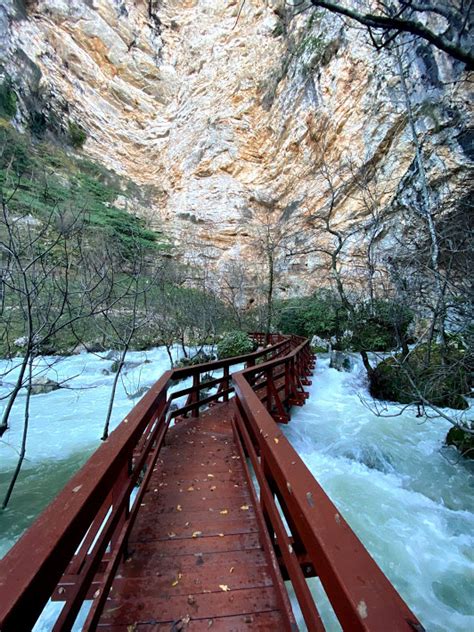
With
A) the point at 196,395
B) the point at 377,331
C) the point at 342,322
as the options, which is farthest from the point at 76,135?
the point at 196,395

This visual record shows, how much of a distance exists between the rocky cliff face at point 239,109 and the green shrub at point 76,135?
791 millimetres

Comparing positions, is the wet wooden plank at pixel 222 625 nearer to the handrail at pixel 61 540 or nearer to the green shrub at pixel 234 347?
the handrail at pixel 61 540

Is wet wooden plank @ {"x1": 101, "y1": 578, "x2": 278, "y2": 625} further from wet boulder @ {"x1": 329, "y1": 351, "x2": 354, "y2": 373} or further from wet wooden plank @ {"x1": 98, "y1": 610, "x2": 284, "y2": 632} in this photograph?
wet boulder @ {"x1": 329, "y1": 351, "x2": 354, "y2": 373}

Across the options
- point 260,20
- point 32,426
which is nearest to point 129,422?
point 32,426

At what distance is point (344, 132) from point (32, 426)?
1937 cm

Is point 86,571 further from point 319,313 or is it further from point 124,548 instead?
point 319,313

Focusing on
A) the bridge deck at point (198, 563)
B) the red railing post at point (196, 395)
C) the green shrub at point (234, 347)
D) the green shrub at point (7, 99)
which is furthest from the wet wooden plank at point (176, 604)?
the green shrub at point (7, 99)

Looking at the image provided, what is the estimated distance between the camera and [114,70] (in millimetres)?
30000

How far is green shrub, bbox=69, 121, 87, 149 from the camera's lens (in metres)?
23.6

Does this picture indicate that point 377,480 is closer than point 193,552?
No

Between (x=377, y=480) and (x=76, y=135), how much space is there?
31.4 metres

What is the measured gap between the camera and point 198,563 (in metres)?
1.83

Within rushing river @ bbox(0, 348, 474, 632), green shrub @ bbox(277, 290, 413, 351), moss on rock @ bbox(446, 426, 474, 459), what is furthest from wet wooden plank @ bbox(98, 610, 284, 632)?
green shrub @ bbox(277, 290, 413, 351)

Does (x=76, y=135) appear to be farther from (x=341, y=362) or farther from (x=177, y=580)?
(x=177, y=580)
